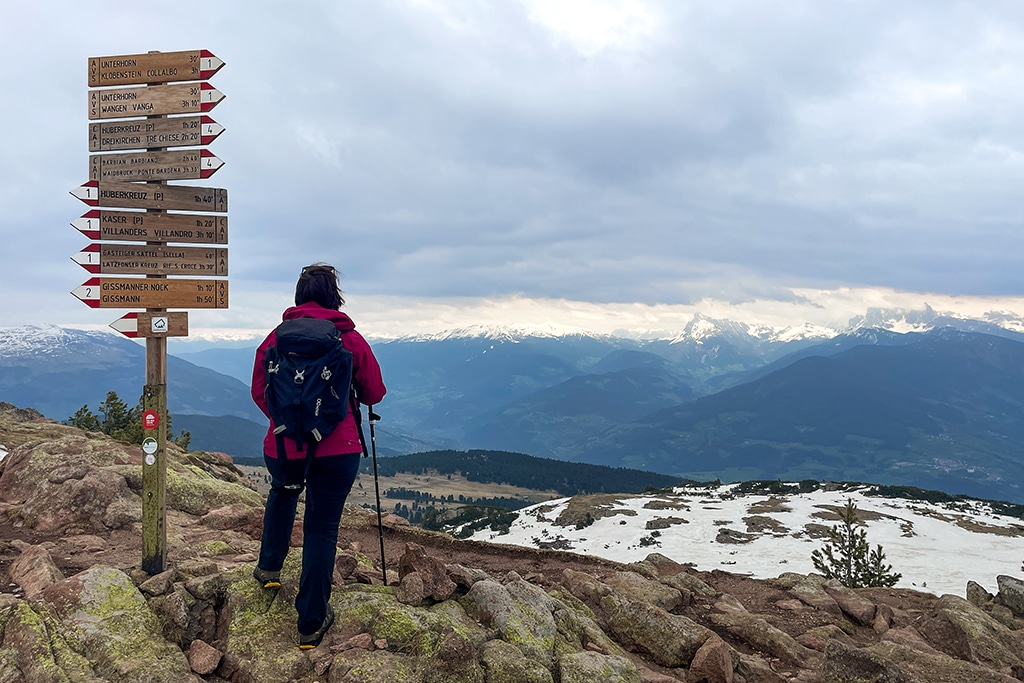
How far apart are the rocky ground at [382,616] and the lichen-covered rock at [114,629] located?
0.02 meters

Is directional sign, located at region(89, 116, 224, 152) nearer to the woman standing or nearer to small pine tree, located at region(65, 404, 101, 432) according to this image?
the woman standing

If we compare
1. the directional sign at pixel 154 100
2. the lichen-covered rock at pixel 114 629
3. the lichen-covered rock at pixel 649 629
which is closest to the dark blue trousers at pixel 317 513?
the lichen-covered rock at pixel 114 629

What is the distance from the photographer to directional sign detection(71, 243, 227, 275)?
25.9 feet

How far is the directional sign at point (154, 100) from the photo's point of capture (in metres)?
8.14

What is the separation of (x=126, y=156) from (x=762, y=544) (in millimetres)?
43926

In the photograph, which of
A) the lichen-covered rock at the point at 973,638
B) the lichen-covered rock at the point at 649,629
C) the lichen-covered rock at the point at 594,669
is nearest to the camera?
the lichen-covered rock at the point at 594,669

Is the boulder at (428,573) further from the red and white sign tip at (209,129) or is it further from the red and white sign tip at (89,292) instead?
the red and white sign tip at (209,129)

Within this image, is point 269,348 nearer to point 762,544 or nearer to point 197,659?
point 197,659

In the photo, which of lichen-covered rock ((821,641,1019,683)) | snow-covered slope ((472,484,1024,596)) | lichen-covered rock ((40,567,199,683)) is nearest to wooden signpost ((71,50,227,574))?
lichen-covered rock ((40,567,199,683))

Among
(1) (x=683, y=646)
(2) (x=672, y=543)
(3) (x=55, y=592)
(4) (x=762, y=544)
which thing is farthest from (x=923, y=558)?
(3) (x=55, y=592)

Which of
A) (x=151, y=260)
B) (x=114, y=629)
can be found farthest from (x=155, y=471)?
(x=151, y=260)

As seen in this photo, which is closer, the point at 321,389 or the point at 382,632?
the point at 321,389

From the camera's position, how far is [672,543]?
41719 mm

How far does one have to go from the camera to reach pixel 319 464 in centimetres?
625
